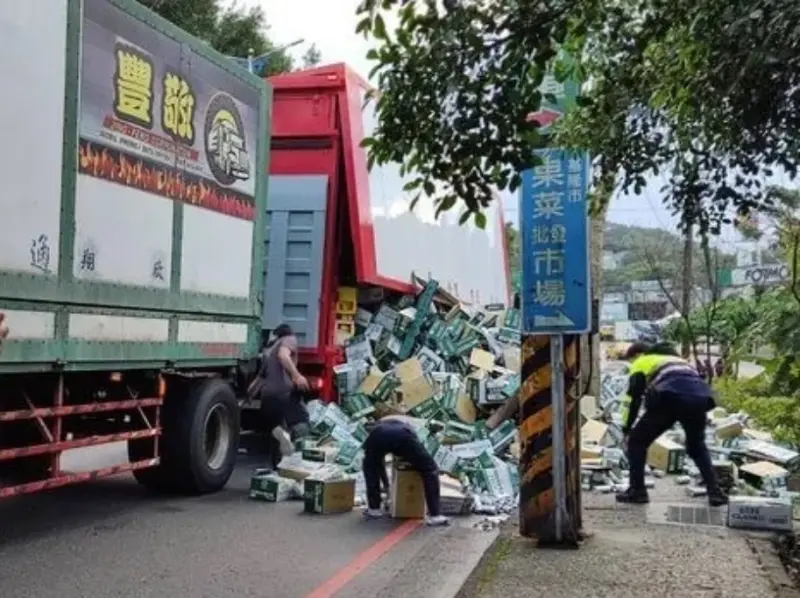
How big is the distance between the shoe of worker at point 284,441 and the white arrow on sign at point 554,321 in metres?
3.75

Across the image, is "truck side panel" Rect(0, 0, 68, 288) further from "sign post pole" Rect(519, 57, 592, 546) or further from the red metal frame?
"sign post pole" Rect(519, 57, 592, 546)

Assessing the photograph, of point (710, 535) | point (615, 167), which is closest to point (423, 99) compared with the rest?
point (615, 167)

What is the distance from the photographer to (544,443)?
6.26 metres

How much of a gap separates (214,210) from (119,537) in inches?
102

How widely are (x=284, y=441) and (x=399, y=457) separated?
218cm

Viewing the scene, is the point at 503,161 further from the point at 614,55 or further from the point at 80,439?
the point at 80,439

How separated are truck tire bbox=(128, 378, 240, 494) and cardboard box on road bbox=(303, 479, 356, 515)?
3.03 ft

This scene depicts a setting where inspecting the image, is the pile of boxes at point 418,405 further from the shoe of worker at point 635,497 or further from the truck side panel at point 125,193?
the truck side panel at point 125,193

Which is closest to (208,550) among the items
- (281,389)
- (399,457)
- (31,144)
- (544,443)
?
(399,457)

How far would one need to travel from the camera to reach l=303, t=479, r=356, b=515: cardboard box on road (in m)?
7.54

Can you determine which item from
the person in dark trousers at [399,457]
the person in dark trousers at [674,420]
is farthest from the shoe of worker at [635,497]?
the person in dark trousers at [399,457]

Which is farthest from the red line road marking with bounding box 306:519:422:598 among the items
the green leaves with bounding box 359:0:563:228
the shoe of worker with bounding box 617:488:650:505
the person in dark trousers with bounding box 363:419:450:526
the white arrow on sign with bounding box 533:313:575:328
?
the green leaves with bounding box 359:0:563:228

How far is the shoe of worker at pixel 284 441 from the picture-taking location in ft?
30.2

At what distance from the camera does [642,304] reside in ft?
206
